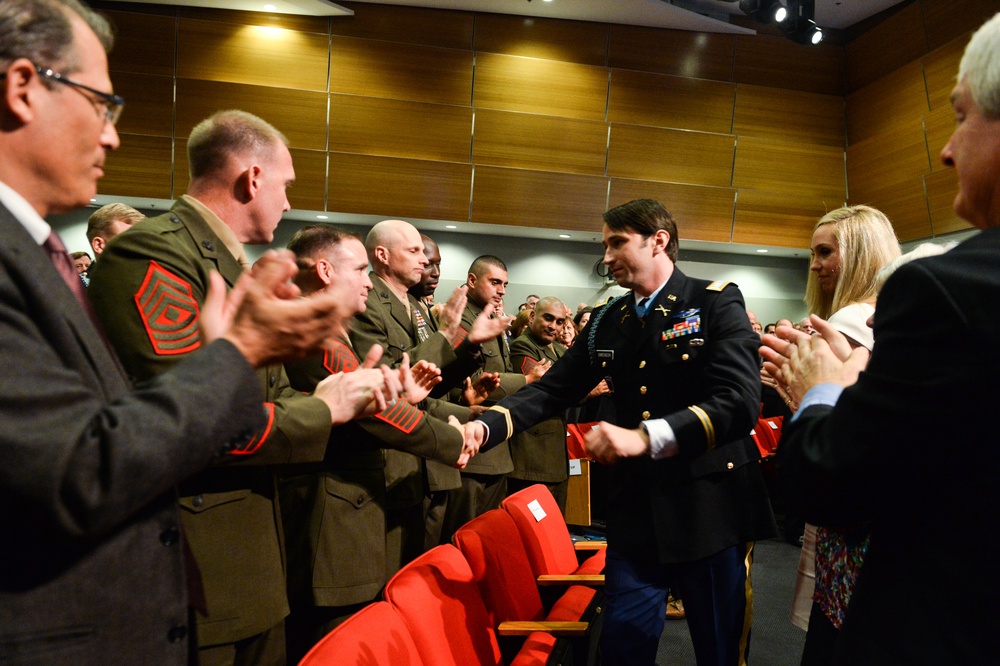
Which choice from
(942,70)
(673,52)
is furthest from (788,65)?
(942,70)

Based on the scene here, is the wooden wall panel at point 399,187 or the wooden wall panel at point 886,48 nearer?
the wooden wall panel at point 399,187

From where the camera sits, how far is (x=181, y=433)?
833 millimetres

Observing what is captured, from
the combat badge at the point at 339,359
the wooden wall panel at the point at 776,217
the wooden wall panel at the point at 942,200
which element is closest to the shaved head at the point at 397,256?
the combat badge at the point at 339,359

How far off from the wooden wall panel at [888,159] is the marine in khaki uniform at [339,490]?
303 inches

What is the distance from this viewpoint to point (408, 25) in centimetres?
827

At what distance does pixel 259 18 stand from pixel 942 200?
7503 mm

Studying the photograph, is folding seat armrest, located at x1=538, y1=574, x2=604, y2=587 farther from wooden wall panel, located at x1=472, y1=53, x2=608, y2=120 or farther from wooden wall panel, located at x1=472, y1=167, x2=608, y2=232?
wooden wall panel, located at x1=472, y1=53, x2=608, y2=120

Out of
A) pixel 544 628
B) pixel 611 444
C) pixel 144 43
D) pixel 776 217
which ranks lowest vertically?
pixel 544 628

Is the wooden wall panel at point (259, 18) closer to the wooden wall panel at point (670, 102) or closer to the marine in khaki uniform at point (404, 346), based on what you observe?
the wooden wall panel at point (670, 102)

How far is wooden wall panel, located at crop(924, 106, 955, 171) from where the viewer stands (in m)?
7.69

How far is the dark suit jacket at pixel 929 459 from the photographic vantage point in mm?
867

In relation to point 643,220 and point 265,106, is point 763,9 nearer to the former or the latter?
point 265,106

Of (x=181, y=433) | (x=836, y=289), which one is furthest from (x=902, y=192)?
(x=181, y=433)

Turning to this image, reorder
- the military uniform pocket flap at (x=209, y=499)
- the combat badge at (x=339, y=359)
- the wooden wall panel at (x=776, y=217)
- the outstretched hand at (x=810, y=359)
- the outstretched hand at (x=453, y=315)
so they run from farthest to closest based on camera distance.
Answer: the wooden wall panel at (x=776, y=217) < the outstretched hand at (x=453, y=315) < the combat badge at (x=339, y=359) < the military uniform pocket flap at (x=209, y=499) < the outstretched hand at (x=810, y=359)
